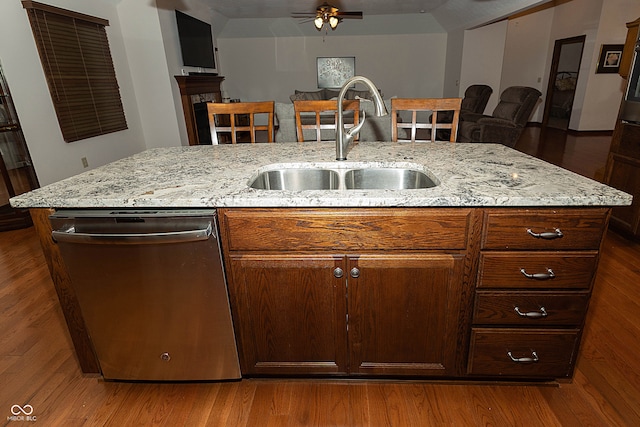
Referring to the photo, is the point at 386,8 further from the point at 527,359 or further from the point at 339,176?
the point at 527,359

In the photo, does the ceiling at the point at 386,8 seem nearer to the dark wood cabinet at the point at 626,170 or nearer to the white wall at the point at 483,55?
the white wall at the point at 483,55

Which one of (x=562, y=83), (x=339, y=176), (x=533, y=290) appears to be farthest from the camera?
(x=562, y=83)

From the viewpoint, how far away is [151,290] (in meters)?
1.27

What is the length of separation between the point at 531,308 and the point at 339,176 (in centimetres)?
93

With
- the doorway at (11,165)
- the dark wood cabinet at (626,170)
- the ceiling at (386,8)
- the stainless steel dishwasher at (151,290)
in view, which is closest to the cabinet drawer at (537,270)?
the stainless steel dishwasher at (151,290)

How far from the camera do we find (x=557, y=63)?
761 centimetres

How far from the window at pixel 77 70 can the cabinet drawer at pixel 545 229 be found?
14.0 ft

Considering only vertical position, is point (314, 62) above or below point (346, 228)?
above

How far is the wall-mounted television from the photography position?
521 centimetres

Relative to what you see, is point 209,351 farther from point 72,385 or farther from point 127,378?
point 72,385

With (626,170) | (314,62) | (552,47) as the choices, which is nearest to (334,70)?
(314,62)

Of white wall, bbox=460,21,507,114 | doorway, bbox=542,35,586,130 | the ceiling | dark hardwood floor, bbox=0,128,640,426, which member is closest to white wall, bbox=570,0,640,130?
doorway, bbox=542,35,586,130

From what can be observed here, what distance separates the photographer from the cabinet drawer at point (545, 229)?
3.72ft

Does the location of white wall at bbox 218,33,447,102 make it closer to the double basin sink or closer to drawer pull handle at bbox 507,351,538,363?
the double basin sink
